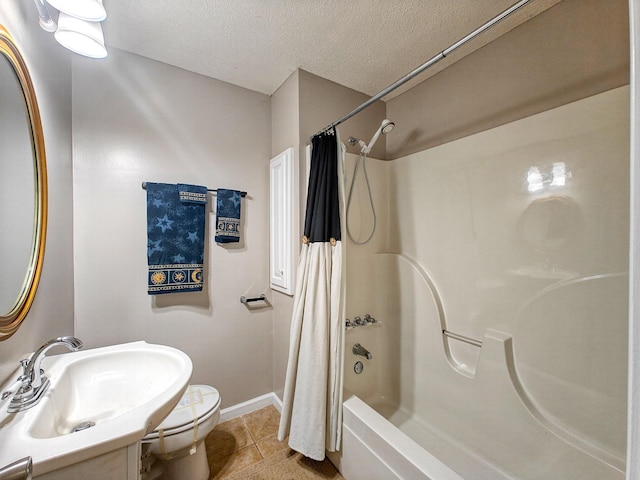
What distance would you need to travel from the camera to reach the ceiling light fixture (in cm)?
99

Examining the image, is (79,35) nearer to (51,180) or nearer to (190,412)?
(51,180)

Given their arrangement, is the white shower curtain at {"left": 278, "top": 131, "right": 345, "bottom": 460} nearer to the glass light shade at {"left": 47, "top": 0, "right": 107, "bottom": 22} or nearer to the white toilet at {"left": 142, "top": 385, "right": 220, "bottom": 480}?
the white toilet at {"left": 142, "top": 385, "right": 220, "bottom": 480}

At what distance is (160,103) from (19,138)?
0.92 m

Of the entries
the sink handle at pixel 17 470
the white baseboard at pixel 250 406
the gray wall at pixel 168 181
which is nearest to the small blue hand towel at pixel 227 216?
the gray wall at pixel 168 181

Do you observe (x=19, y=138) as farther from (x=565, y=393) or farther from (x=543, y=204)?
(x=565, y=393)

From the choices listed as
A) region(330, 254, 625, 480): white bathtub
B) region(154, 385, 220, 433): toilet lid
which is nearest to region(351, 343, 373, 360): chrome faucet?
region(330, 254, 625, 480): white bathtub

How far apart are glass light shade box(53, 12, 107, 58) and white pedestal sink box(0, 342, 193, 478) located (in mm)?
1312

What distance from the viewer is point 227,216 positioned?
6.10 ft

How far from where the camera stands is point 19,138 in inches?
37.7

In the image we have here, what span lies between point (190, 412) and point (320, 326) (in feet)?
2.60

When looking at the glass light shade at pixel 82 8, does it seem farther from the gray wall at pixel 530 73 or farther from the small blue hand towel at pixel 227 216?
the gray wall at pixel 530 73

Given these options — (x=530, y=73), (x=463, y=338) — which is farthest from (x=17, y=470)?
(x=530, y=73)

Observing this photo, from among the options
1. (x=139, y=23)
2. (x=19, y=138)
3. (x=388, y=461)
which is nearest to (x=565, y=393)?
(x=388, y=461)

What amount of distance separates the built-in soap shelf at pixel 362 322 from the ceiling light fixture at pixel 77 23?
1.93 meters
